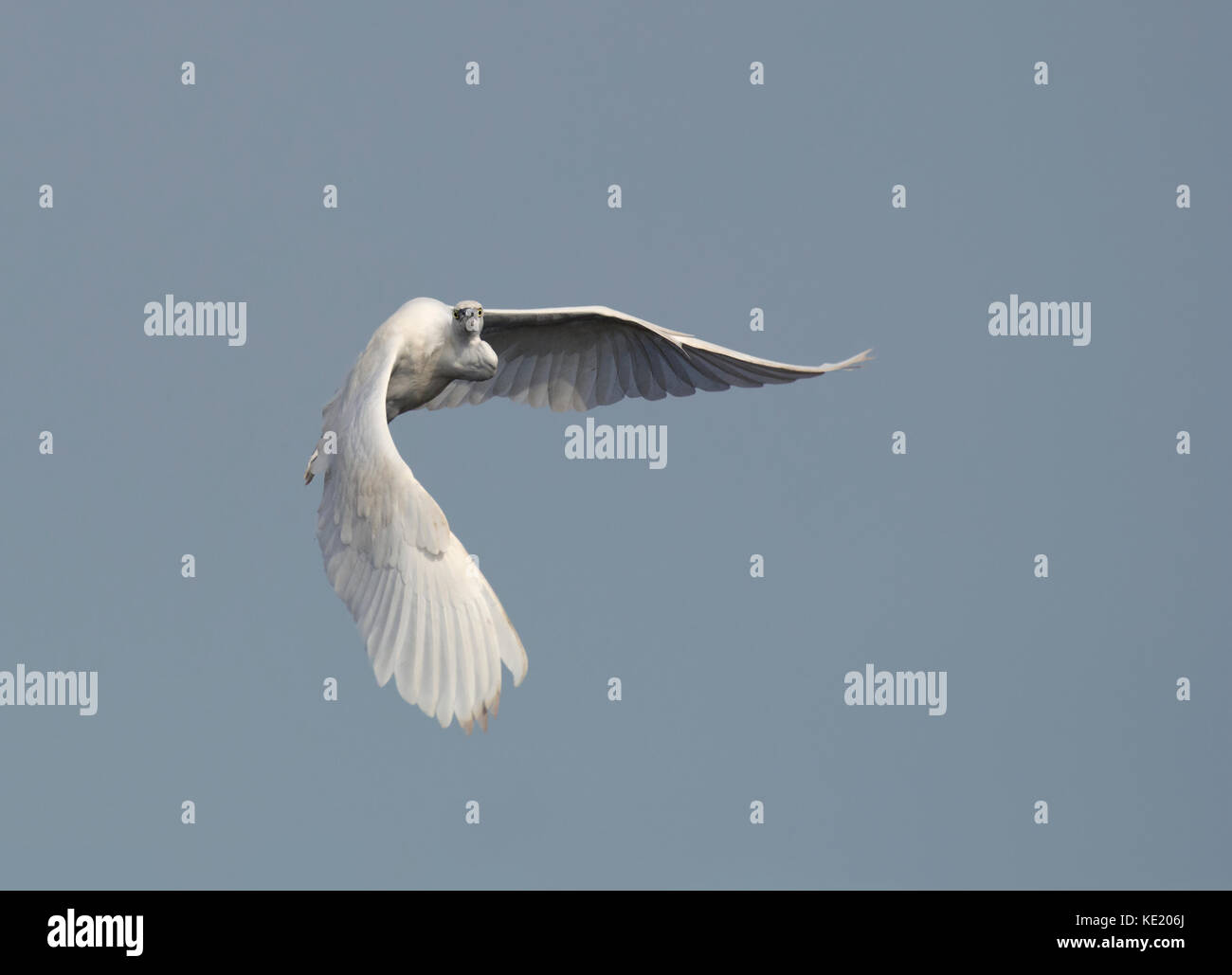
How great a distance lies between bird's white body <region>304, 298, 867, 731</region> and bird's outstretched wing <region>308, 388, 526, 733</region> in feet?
0.04

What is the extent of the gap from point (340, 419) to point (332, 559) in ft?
5.52

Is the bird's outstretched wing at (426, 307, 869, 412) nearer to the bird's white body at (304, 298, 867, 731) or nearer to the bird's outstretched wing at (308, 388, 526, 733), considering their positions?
the bird's white body at (304, 298, 867, 731)

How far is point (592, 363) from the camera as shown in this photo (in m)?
25.5

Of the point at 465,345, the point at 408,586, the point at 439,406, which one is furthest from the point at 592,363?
the point at 408,586

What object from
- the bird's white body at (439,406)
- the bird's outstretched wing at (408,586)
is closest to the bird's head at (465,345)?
the bird's white body at (439,406)

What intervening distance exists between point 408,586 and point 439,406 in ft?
20.9

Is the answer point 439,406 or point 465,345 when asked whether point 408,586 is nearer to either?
point 465,345

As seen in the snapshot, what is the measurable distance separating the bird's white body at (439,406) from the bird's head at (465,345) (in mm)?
14

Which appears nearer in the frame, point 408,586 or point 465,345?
point 408,586

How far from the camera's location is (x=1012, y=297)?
2877 cm

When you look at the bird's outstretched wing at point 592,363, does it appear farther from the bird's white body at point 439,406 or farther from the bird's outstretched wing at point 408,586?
the bird's outstretched wing at point 408,586

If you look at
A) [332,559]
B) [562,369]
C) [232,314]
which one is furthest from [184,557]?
[332,559]

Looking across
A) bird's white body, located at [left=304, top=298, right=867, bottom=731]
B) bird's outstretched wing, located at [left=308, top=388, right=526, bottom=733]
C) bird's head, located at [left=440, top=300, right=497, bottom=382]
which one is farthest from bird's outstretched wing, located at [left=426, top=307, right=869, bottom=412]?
bird's outstretched wing, located at [left=308, top=388, right=526, bottom=733]

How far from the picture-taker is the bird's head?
74.5 feet
